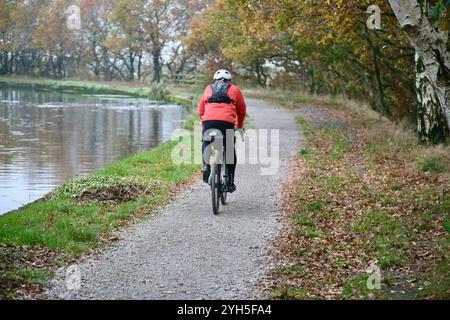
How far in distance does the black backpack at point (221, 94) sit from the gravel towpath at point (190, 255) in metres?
1.78

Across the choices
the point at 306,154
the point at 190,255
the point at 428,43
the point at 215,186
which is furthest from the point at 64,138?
the point at 428,43

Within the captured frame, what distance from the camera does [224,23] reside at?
43.2m

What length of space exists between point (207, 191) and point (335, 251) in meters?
4.87

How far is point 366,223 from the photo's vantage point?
33.2 ft

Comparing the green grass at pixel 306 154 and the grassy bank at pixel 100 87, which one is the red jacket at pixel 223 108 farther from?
the grassy bank at pixel 100 87

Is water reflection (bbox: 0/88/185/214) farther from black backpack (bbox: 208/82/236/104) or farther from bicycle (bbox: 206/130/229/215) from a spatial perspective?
black backpack (bbox: 208/82/236/104)

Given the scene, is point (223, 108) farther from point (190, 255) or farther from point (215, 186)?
point (190, 255)

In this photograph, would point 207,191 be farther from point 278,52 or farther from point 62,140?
point 278,52

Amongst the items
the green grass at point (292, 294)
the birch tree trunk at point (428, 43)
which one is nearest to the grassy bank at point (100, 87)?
the birch tree trunk at point (428, 43)

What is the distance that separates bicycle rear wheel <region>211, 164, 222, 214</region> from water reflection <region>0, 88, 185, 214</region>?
174 inches

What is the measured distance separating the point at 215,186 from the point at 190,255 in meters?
2.45

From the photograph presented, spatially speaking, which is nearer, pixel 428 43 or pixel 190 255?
pixel 190 255

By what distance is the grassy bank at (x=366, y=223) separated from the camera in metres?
7.34

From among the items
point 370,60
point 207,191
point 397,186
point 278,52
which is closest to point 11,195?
Result: point 207,191
